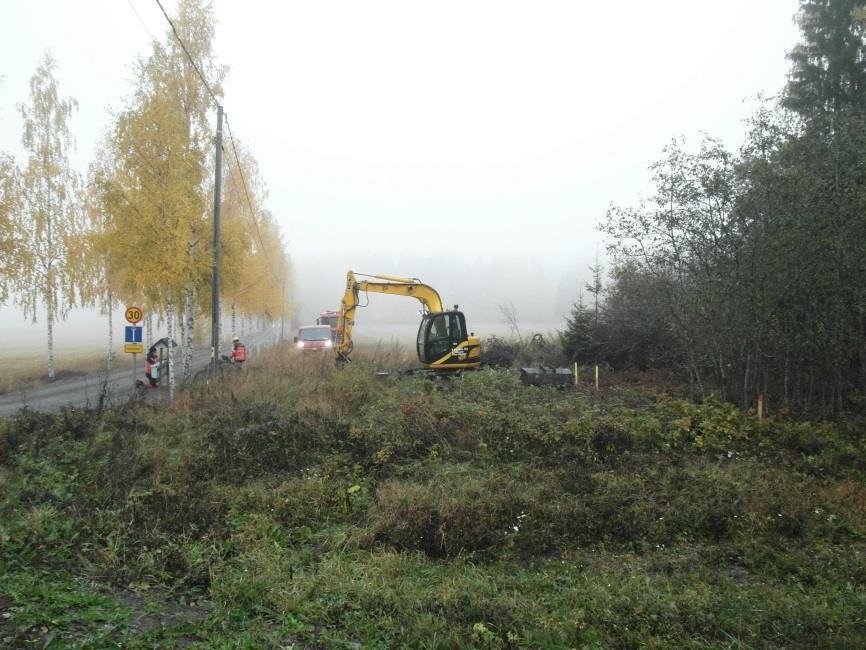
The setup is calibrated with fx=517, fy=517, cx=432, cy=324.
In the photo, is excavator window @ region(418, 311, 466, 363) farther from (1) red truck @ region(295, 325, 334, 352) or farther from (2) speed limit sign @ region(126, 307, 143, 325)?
(2) speed limit sign @ region(126, 307, 143, 325)

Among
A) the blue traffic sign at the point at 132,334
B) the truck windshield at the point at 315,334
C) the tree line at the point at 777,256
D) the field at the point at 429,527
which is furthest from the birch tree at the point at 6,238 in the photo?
the tree line at the point at 777,256

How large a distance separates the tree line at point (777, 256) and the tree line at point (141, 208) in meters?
11.2

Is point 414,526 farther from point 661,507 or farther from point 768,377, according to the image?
point 768,377

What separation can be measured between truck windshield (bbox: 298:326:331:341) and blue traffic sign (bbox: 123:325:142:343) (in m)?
11.9

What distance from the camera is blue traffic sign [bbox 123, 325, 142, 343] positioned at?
41.5ft

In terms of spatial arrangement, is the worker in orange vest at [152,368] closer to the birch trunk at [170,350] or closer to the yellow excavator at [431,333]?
the birch trunk at [170,350]

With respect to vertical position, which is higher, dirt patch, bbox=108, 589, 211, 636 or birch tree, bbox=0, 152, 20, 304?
birch tree, bbox=0, 152, 20, 304

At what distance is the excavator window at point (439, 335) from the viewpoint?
55.1ft

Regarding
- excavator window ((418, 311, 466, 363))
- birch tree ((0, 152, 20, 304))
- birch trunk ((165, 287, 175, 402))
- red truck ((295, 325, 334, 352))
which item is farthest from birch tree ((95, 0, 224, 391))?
red truck ((295, 325, 334, 352))

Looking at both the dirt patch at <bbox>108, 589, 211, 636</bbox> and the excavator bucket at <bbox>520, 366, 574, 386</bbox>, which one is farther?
the excavator bucket at <bbox>520, 366, 574, 386</bbox>

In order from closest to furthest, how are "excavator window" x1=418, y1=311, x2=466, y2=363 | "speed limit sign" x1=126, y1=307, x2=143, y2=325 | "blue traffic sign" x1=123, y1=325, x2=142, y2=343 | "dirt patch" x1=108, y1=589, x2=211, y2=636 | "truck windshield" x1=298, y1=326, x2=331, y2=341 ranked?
"dirt patch" x1=108, y1=589, x2=211, y2=636 < "blue traffic sign" x1=123, y1=325, x2=142, y2=343 < "speed limit sign" x1=126, y1=307, x2=143, y2=325 < "excavator window" x1=418, y1=311, x2=466, y2=363 < "truck windshield" x1=298, y1=326, x2=331, y2=341

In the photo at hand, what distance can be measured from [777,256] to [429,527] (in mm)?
9042

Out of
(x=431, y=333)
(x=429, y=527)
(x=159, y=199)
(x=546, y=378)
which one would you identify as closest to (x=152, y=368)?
(x=159, y=199)

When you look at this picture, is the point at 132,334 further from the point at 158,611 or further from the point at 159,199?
the point at 158,611
